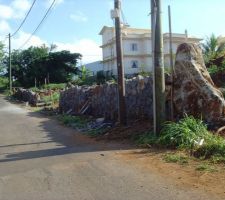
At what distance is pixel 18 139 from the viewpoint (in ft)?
50.2

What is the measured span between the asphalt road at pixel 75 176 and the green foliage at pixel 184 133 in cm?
119

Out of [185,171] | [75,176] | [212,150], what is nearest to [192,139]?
[212,150]

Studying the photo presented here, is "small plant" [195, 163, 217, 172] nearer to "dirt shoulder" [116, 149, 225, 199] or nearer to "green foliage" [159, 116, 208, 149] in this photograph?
"dirt shoulder" [116, 149, 225, 199]

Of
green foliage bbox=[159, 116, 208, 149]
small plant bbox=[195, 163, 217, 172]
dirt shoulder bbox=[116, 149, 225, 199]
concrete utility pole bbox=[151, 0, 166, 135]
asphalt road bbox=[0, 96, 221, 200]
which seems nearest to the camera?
asphalt road bbox=[0, 96, 221, 200]

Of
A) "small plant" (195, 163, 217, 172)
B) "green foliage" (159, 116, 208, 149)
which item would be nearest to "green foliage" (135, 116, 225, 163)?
"green foliage" (159, 116, 208, 149)

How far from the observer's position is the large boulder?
40.3 ft

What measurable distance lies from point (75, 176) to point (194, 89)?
217 inches

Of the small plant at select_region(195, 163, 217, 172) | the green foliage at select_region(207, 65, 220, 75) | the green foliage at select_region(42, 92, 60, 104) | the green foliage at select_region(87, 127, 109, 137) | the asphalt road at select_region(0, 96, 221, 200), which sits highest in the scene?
the green foliage at select_region(207, 65, 220, 75)

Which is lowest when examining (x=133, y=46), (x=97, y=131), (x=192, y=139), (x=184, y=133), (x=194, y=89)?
(x=97, y=131)

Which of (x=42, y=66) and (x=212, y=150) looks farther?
(x=42, y=66)

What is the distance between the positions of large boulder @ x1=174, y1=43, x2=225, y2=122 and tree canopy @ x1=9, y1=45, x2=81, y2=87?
166 feet

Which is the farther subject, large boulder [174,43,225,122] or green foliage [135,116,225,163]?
large boulder [174,43,225,122]

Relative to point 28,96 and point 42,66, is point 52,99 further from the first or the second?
point 42,66

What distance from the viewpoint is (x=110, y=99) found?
19062 millimetres
